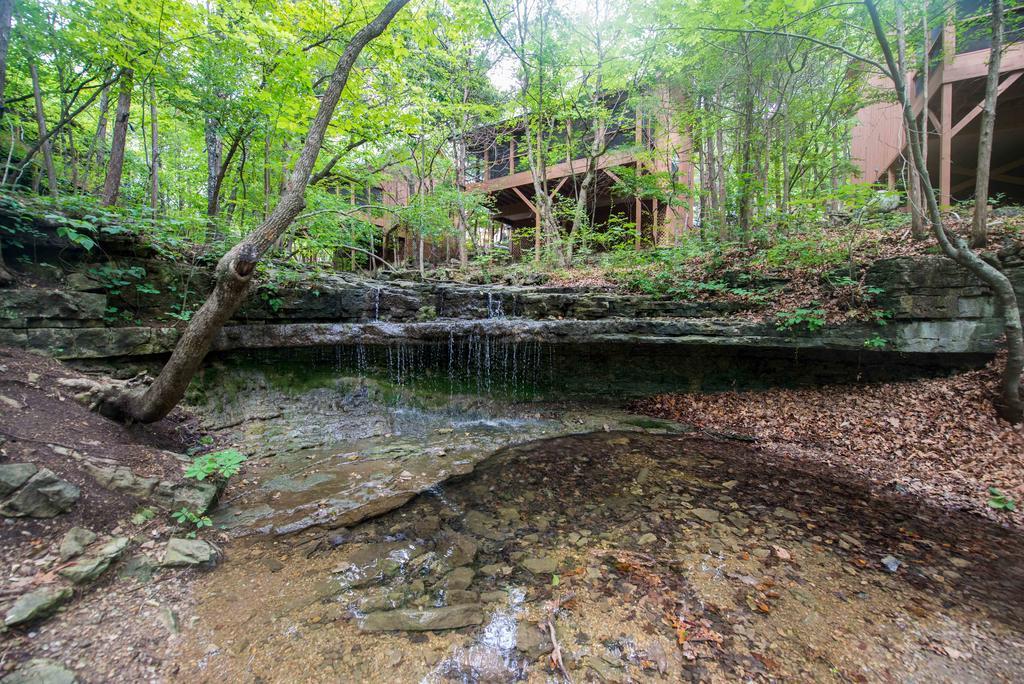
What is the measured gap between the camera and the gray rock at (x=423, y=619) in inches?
85.3

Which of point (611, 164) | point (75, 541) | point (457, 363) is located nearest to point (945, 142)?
point (611, 164)

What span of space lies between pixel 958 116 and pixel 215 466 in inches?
635

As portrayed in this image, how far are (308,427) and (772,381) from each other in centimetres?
741

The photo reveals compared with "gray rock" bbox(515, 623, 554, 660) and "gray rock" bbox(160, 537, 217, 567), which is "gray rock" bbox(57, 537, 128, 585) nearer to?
"gray rock" bbox(160, 537, 217, 567)

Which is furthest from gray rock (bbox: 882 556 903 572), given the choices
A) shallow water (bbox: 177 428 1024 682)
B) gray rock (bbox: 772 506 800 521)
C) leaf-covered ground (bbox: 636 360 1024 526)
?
leaf-covered ground (bbox: 636 360 1024 526)

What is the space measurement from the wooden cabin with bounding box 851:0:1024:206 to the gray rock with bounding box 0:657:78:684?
29.5 ft

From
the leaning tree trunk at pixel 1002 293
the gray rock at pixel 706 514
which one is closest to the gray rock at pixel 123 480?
the gray rock at pixel 706 514

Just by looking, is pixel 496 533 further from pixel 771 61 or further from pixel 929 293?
pixel 771 61

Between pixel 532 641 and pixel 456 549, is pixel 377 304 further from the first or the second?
pixel 532 641

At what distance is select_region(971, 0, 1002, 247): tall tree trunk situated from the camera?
4.39 metres

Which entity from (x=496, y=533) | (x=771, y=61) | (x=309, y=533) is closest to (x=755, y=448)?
(x=496, y=533)

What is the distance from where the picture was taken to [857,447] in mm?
4660

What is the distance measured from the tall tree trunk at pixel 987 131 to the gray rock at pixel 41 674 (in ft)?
28.9

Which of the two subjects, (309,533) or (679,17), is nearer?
(309,533)
